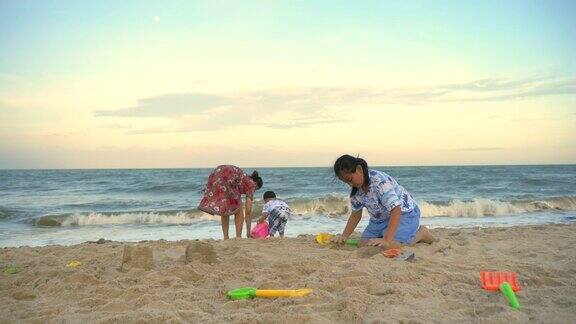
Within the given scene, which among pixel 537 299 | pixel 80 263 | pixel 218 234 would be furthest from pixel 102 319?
pixel 218 234

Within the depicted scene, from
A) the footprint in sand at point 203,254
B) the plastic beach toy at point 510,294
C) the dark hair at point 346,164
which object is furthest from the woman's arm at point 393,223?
the footprint in sand at point 203,254

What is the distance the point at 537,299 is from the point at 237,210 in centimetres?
471

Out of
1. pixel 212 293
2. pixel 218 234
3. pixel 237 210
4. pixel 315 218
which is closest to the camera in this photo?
pixel 212 293

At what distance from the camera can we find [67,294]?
12.1ft

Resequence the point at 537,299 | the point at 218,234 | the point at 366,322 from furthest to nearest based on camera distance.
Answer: the point at 218,234
the point at 537,299
the point at 366,322

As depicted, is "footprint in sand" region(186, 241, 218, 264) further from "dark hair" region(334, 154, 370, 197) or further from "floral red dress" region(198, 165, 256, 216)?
"floral red dress" region(198, 165, 256, 216)

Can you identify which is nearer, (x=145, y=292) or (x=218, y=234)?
(x=145, y=292)

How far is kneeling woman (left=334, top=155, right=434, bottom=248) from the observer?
487 cm

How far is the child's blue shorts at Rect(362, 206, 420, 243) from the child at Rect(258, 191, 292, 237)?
234 cm

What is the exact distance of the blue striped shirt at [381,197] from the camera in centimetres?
502

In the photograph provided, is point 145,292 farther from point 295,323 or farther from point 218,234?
point 218,234

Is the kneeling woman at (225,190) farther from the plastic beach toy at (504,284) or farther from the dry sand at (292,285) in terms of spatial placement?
the plastic beach toy at (504,284)

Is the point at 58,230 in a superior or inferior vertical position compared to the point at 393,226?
inferior

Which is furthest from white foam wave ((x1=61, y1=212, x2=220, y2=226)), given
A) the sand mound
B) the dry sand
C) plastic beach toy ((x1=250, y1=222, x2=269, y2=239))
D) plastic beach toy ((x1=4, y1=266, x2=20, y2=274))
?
the sand mound
